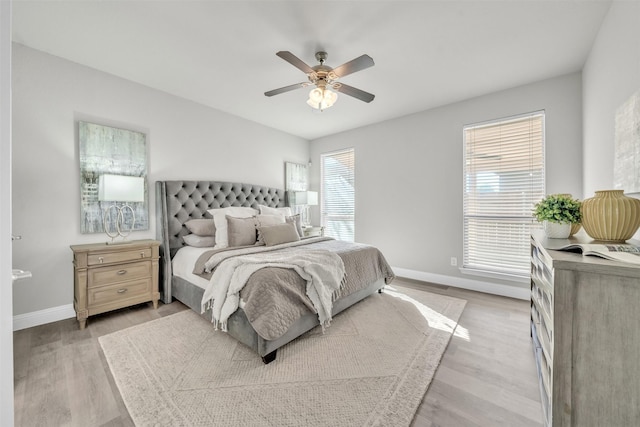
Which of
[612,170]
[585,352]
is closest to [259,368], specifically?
[585,352]

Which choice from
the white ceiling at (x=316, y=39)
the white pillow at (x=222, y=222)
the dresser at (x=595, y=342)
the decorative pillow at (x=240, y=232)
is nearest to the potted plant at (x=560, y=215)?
the dresser at (x=595, y=342)

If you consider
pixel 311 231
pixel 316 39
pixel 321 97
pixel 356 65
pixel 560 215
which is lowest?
pixel 311 231

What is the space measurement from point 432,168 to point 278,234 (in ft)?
8.22

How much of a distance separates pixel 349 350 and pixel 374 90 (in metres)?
2.94

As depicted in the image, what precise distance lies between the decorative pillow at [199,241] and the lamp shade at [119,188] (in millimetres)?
742

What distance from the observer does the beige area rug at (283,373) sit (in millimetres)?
1417

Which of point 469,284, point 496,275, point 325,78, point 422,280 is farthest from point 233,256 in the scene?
point 496,275

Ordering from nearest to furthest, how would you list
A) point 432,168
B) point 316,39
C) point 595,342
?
point 595,342
point 316,39
point 432,168

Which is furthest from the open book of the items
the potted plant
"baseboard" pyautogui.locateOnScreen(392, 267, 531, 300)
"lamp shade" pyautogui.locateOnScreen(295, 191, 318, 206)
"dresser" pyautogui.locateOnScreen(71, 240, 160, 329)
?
"lamp shade" pyautogui.locateOnScreen(295, 191, 318, 206)

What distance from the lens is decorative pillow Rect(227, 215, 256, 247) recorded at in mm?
2961

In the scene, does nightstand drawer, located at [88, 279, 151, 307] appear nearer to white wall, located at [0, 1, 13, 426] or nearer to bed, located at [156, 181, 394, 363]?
bed, located at [156, 181, 394, 363]

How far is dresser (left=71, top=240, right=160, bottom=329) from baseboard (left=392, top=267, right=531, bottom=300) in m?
3.48

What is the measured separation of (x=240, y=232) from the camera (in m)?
2.99

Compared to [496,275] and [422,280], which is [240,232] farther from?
[496,275]
